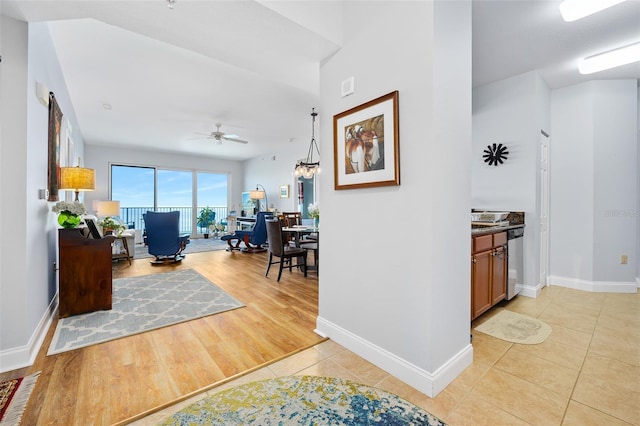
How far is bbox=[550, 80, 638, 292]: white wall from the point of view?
343 cm

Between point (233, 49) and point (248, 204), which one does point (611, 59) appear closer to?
point (233, 49)

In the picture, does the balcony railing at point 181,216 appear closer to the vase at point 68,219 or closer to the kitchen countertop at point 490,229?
the vase at point 68,219

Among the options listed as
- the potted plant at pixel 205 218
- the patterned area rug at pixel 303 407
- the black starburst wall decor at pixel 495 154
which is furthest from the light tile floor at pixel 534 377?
the potted plant at pixel 205 218

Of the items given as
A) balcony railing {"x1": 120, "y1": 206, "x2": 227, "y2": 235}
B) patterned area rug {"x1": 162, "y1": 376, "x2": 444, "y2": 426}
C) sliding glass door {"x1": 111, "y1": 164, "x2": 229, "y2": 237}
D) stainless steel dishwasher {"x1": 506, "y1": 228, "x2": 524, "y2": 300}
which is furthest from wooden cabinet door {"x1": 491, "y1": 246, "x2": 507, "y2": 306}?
sliding glass door {"x1": 111, "y1": 164, "x2": 229, "y2": 237}

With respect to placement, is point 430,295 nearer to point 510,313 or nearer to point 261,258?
point 510,313

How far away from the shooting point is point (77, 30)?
270cm

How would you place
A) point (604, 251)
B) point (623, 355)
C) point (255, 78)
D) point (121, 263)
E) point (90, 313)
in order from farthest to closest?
1. point (121, 263)
2. point (255, 78)
3. point (604, 251)
4. point (90, 313)
5. point (623, 355)

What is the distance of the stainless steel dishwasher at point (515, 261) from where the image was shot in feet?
10.0

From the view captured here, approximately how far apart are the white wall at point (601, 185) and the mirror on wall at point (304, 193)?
5352mm

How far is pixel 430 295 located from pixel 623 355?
1748mm

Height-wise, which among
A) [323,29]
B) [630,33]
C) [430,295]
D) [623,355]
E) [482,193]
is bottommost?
[623,355]

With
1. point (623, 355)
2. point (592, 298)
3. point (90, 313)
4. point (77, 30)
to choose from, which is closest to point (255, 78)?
point (77, 30)

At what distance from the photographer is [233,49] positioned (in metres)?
2.27

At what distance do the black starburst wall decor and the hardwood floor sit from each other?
2937 millimetres
